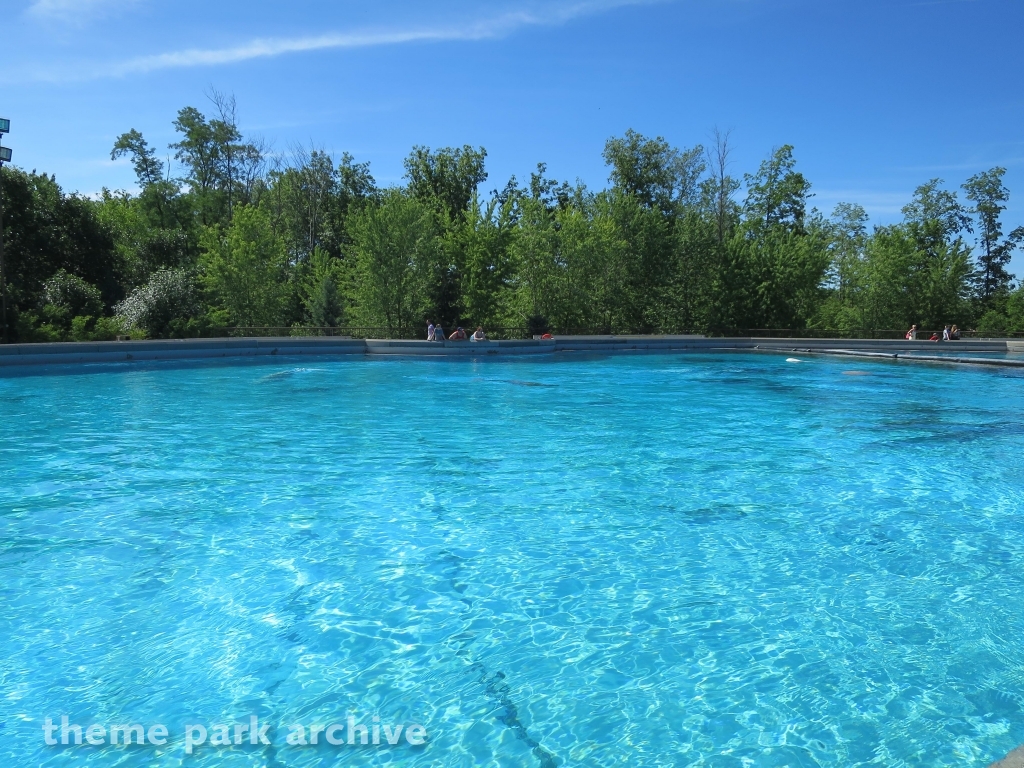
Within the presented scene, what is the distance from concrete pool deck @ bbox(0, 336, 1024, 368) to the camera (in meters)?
21.0

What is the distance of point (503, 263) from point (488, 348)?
846 cm

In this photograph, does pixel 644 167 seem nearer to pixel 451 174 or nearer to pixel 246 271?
pixel 451 174

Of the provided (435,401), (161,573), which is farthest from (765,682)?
(435,401)

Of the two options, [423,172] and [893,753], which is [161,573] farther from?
[423,172]

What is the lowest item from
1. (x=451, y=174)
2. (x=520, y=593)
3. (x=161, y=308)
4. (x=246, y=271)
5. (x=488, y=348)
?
(x=520, y=593)

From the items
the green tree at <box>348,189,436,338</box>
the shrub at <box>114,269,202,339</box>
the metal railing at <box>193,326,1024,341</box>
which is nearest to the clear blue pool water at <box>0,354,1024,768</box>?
the shrub at <box>114,269,202,339</box>

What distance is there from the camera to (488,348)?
27328 mm

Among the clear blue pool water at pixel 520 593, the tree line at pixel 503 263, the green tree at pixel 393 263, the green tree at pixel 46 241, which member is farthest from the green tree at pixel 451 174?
the clear blue pool water at pixel 520 593

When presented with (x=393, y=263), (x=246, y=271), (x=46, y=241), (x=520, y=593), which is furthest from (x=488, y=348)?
(x=520, y=593)

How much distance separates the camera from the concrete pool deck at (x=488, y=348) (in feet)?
68.8

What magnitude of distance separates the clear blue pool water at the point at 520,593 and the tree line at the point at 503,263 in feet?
57.7

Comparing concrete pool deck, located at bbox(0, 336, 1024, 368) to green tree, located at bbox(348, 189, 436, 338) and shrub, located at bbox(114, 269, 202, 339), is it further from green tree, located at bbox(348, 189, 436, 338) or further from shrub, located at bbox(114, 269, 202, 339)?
green tree, located at bbox(348, 189, 436, 338)

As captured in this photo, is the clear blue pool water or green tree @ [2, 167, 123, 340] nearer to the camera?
the clear blue pool water

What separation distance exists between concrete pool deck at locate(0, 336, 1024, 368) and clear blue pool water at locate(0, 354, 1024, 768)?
960cm
